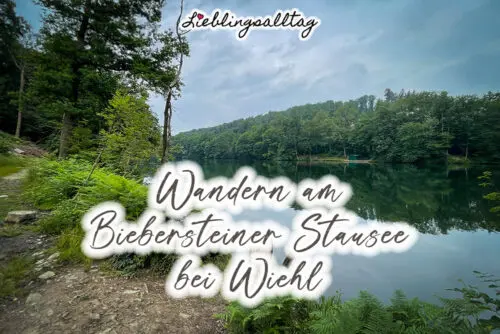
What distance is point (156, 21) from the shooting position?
14398mm

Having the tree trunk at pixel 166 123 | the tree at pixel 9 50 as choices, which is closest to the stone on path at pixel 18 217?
the tree trunk at pixel 166 123

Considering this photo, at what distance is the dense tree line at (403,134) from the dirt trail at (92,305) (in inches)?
1573

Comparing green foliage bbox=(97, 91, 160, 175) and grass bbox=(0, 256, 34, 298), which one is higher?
green foliage bbox=(97, 91, 160, 175)

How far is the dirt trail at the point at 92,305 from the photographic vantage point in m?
2.74

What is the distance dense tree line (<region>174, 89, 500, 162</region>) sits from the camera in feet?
185

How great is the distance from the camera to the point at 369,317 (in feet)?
8.37

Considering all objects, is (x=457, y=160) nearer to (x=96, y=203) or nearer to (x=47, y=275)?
(x=96, y=203)

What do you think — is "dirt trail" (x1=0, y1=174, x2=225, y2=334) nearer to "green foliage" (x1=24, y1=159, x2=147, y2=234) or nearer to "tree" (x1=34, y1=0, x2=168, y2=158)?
"green foliage" (x1=24, y1=159, x2=147, y2=234)

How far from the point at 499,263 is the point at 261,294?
909 centimetres

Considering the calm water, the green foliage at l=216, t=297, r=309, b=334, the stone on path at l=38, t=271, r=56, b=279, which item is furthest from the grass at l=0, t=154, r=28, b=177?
the green foliage at l=216, t=297, r=309, b=334

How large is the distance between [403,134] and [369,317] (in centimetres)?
7431

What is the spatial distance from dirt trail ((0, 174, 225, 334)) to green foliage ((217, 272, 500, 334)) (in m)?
0.60

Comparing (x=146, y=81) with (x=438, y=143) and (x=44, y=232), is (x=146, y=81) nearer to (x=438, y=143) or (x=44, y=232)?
(x=44, y=232)

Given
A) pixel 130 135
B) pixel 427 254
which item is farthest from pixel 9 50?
pixel 427 254
